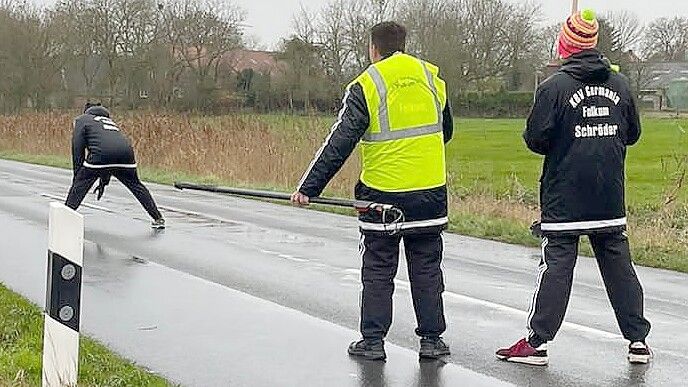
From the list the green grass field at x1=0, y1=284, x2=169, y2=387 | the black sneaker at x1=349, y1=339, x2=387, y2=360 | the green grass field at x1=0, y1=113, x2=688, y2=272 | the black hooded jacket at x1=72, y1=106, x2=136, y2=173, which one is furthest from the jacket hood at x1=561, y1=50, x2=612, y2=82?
the black hooded jacket at x1=72, y1=106, x2=136, y2=173

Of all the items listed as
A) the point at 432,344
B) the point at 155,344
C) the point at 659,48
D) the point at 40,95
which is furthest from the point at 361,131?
the point at 659,48

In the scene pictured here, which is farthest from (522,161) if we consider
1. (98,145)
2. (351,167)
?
(98,145)

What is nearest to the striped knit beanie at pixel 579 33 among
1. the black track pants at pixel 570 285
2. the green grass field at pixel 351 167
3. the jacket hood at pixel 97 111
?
the black track pants at pixel 570 285

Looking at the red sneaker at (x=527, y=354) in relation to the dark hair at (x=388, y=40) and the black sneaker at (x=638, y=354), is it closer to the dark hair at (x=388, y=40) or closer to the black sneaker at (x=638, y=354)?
the black sneaker at (x=638, y=354)

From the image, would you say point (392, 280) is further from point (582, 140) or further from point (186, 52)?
point (186, 52)

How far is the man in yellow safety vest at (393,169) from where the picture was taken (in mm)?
6570

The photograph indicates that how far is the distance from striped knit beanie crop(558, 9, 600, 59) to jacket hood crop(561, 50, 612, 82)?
5 centimetres

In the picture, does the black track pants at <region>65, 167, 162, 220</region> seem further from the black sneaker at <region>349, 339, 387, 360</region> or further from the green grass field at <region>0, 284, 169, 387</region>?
the black sneaker at <region>349, 339, 387, 360</region>

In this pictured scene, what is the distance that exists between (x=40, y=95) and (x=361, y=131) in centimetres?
5086

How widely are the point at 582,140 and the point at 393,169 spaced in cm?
116

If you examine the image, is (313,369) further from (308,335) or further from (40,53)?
(40,53)

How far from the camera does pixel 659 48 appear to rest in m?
74.4

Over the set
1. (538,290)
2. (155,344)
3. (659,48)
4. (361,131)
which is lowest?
(155,344)

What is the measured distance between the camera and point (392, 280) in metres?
6.84
